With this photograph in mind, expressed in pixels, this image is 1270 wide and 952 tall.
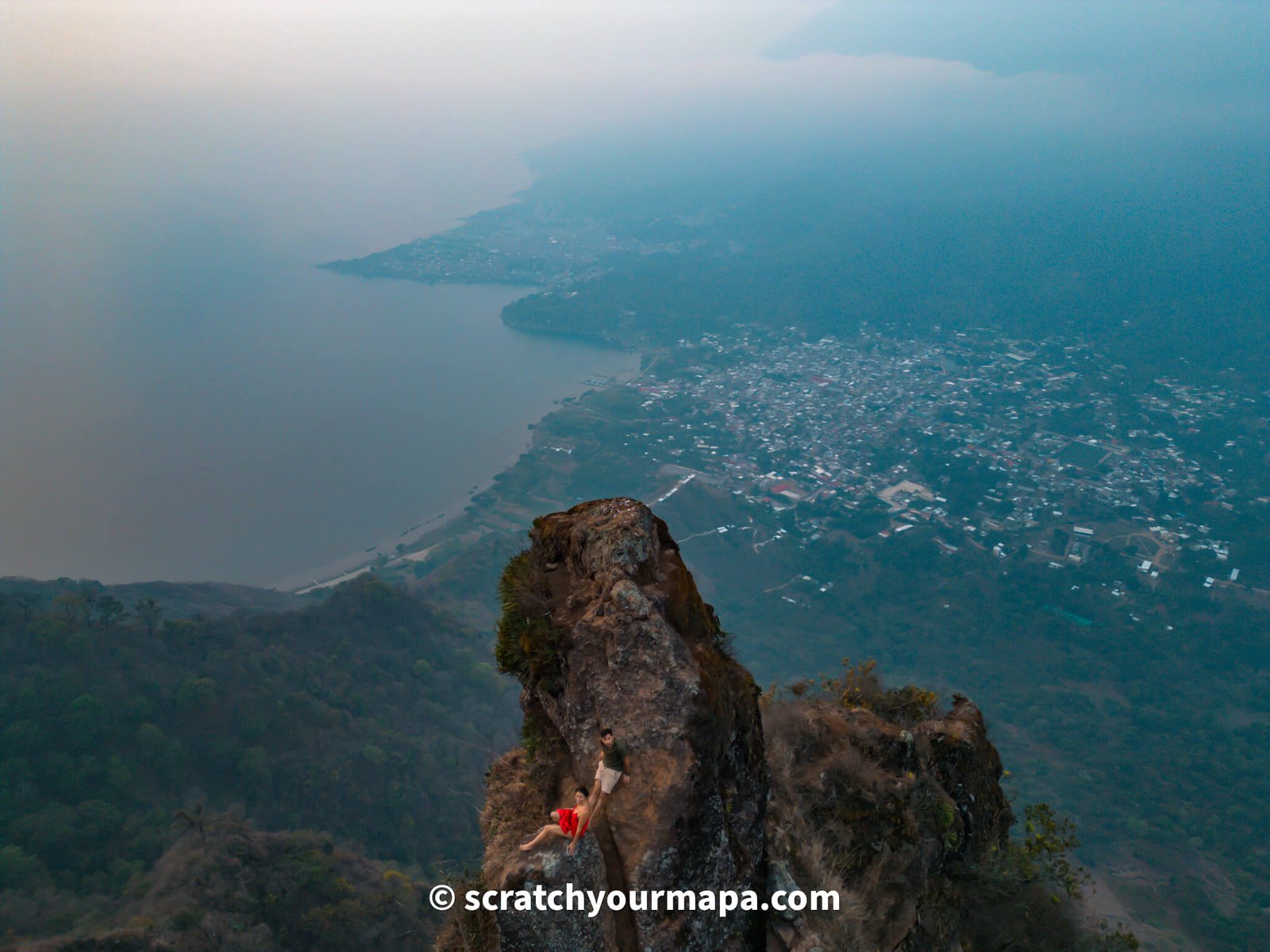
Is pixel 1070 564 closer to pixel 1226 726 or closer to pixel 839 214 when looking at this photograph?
pixel 1226 726

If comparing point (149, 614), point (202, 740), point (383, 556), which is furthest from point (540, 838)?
point (383, 556)

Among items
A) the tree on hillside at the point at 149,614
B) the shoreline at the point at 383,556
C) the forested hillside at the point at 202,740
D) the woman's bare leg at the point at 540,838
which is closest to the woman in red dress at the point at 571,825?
the woman's bare leg at the point at 540,838

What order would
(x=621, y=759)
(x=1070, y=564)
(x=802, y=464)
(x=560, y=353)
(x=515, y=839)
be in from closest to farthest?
(x=621, y=759) → (x=515, y=839) → (x=1070, y=564) → (x=802, y=464) → (x=560, y=353)

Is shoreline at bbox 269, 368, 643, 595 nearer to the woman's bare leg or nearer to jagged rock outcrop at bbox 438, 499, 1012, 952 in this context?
jagged rock outcrop at bbox 438, 499, 1012, 952

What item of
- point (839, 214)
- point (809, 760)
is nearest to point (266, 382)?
point (809, 760)

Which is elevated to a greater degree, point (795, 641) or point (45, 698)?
point (45, 698)

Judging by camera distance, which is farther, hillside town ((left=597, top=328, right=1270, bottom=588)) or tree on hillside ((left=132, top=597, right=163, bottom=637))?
hillside town ((left=597, top=328, right=1270, bottom=588))

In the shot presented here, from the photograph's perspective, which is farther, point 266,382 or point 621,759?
point 266,382

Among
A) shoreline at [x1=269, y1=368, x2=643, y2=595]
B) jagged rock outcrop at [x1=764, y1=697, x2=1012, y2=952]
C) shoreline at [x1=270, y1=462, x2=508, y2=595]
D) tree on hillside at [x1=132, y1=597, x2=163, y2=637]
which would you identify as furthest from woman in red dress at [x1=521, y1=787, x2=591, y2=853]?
shoreline at [x1=270, y1=462, x2=508, y2=595]
